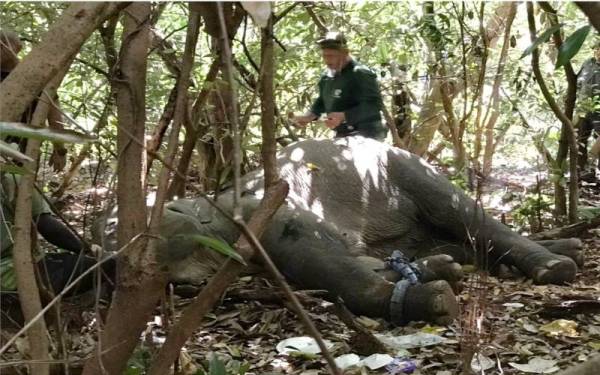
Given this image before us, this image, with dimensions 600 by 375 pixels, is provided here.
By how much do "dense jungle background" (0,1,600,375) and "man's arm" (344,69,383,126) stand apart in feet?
1.68

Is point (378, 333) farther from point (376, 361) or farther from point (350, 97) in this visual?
point (350, 97)

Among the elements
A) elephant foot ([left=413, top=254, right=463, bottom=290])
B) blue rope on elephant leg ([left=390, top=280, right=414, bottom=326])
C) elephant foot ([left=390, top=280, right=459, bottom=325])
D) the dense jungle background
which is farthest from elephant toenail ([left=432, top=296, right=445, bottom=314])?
elephant foot ([left=413, top=254, right=463, bottom=290])

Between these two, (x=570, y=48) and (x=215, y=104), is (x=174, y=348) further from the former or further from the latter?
(x=215, y=104)

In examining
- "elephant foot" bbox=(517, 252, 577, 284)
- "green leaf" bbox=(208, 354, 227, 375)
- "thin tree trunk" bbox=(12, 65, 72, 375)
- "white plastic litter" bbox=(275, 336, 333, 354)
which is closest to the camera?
"thin tree trunk" bbox=(12, 65, 72, 375)

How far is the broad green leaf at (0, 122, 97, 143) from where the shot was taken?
1336mm

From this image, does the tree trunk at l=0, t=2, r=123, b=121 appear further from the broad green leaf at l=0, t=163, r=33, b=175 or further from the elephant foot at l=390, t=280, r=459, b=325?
the elephant foot at l=390, t=280, r=459, b=325

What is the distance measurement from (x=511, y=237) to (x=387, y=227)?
753 mm

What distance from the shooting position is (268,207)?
2027 mm

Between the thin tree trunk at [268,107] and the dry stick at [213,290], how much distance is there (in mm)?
47

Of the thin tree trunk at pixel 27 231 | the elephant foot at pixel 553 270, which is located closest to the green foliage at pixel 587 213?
the elephant foot at pixel 553 270

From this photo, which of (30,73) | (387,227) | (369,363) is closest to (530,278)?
(387,227)

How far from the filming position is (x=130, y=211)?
2.07 meters

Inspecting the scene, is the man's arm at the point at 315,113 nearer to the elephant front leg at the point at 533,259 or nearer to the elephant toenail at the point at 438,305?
the elephant front leg at the point at 533,259

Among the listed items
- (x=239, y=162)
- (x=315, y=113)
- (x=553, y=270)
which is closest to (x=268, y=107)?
(x=239, y=162)
